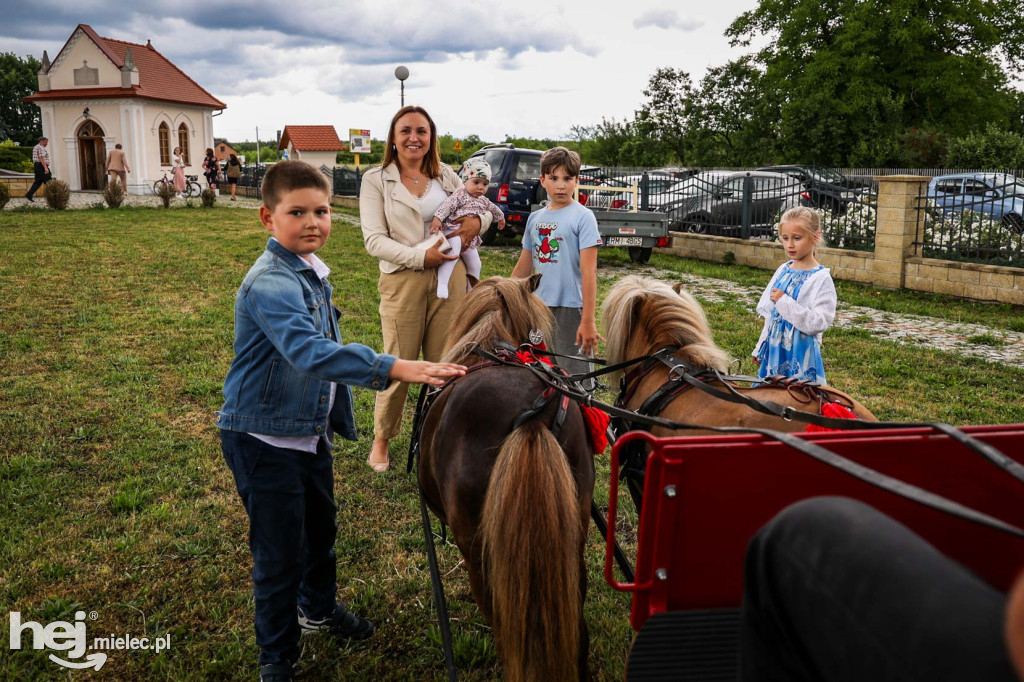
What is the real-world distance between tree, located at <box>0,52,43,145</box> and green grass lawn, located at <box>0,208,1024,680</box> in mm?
66926

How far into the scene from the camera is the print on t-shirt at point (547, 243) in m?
4.83

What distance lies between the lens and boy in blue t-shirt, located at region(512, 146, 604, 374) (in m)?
4.72

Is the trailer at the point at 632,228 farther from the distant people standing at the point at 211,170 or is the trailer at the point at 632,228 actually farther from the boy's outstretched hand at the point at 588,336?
the distant people standing at the point at 211,170

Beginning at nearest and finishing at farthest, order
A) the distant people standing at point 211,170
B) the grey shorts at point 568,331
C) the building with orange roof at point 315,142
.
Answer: the grey shorts at point 568,331
the distant people standing at point 211,170
the building with orange roof at point 315,142

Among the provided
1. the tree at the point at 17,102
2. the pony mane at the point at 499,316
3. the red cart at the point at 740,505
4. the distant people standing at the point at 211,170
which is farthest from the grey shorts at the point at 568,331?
the tree at the point at 17,102

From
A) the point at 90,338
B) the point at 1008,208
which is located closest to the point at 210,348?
the point at 90,338

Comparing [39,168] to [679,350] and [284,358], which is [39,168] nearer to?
[284,358]

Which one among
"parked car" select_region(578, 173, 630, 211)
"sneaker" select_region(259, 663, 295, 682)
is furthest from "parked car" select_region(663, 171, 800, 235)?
"sneaker" select_region(259, 663, 295, 682)

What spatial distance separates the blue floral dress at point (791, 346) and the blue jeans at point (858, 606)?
111 inches

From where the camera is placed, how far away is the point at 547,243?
4.86 metres

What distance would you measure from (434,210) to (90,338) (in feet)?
19.9

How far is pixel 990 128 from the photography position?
28938mm

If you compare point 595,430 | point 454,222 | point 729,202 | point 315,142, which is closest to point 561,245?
point 454,222

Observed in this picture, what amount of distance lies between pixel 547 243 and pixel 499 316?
1859 mm
